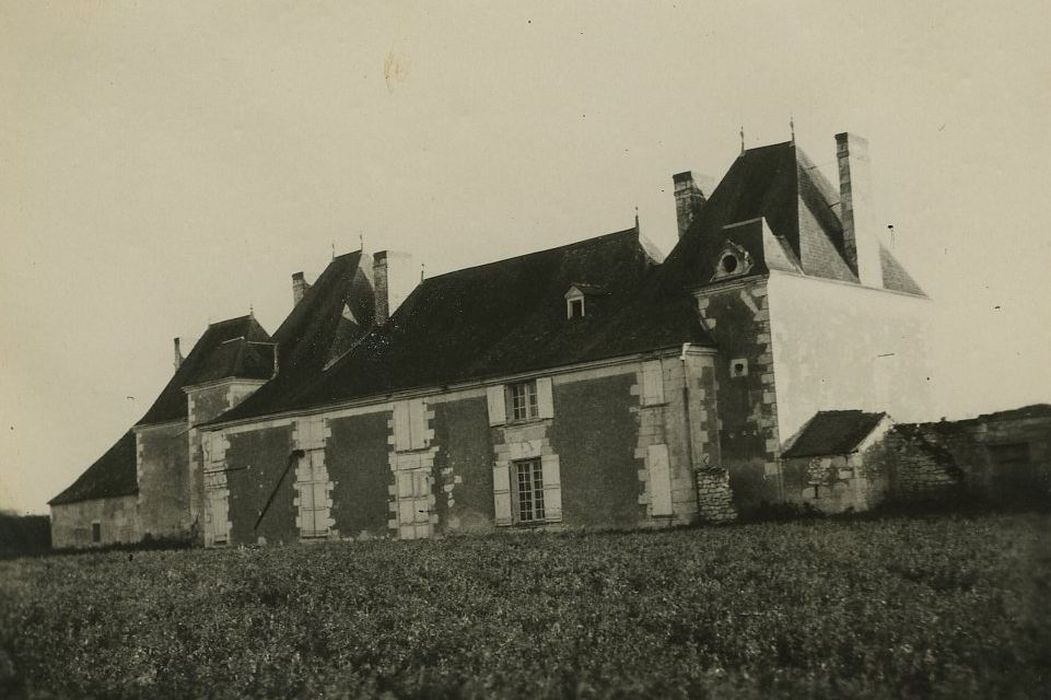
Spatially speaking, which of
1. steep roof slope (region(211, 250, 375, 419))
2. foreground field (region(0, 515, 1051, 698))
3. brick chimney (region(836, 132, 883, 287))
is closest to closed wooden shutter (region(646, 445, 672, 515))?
foreground field (region(0, 515, 1051, 698))

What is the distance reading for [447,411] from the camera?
2598 cm

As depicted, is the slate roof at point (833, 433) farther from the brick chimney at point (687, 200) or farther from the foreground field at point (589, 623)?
the brick chimney at point (687, 200)

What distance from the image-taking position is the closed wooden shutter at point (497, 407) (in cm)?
2489

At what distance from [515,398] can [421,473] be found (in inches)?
113

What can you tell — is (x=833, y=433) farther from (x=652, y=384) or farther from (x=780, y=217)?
(x=780, y=217)

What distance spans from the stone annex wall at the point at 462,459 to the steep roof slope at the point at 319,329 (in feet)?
4.69

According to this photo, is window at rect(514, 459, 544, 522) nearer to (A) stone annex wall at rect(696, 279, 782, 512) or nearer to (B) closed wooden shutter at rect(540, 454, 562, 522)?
(B) closed wooden shutter at rect(540, 454, 562, 522)

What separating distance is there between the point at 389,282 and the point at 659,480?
39.1ft

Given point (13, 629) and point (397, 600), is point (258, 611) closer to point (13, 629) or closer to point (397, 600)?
point (397, 600)

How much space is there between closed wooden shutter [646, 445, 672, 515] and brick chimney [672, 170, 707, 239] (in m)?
5.83

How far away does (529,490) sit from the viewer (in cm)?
2461

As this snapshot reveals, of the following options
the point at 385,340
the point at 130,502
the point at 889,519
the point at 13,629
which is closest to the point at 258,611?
the point at 13,629

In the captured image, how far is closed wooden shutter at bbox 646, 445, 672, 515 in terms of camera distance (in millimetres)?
22188

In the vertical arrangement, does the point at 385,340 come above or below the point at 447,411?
above
